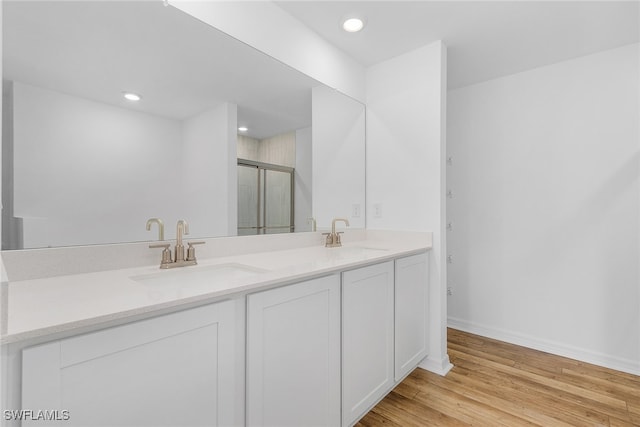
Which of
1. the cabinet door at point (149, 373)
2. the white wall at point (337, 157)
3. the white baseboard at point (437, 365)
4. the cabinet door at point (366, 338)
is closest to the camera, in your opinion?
the cabinet door at point (149, 373)

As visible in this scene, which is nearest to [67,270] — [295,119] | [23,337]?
[23,337]

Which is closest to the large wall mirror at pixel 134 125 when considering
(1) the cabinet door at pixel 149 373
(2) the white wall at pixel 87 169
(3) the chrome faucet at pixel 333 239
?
(2) the white wall at pixel 87 169

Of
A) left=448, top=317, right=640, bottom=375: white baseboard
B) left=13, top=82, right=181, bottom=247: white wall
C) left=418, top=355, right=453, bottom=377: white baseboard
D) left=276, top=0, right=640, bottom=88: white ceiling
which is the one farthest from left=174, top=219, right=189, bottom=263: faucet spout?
left=448, top=317, right=640, bottom=375: white baseboard

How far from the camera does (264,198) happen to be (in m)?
1.85

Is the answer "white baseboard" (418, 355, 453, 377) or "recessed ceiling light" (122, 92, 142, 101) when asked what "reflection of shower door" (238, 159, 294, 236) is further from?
"white baseboard" (418, 355, 453, 377)

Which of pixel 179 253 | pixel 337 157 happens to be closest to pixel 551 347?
pixel 337 157

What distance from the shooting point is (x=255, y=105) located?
5.85 feet

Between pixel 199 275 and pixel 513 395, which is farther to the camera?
pixel 513 395

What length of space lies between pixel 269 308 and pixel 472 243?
7.83 ft

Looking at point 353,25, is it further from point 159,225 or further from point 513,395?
point 513,395

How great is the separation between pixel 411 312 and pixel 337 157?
1.25 metres

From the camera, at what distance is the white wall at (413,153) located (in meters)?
2.14

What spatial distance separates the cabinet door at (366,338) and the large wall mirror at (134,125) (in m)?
0.70

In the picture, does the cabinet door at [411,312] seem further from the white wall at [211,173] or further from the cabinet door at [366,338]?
the white wall at [211,173]
